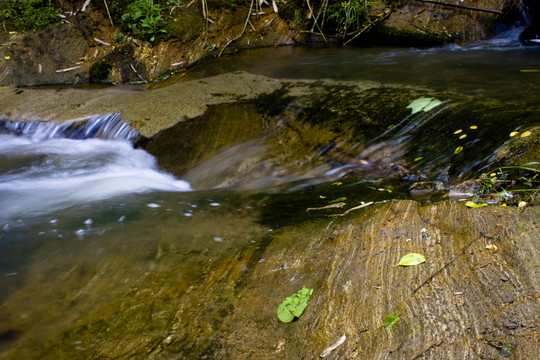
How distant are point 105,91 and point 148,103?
5.09 feet

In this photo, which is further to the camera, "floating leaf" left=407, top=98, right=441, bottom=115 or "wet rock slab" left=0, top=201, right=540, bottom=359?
"floating leaf" left=407, top=98, right=441, bottom=115

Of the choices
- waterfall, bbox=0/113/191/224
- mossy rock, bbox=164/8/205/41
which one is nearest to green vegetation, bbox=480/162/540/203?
waterfall, bbox=0/113/191/224

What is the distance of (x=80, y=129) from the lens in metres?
5.33

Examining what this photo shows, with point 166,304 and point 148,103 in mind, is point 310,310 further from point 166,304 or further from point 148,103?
point 148,103

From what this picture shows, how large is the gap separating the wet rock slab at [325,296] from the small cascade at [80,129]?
9.86 feet

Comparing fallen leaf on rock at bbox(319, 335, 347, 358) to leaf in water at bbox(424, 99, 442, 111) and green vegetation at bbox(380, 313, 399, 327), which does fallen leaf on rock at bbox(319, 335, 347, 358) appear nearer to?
green vegetation at bbox(380, 313, 399, 327)

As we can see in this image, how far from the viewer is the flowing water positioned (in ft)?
7.95

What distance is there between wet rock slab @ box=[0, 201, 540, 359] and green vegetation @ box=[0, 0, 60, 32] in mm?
7248

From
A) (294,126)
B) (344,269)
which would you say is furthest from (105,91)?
(344,269)

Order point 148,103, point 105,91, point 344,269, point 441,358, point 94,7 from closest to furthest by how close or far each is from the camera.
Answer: point 441,358 → point 344,269 → point 148,103 → point 105,91 → point 94,7

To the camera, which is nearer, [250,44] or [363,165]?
[363,165]

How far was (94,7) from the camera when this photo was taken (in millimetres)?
8062

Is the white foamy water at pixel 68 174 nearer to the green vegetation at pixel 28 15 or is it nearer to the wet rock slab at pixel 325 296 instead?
the wet rock slab at pixel 325 296

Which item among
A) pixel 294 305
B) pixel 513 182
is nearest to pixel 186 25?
pixel 513 182
